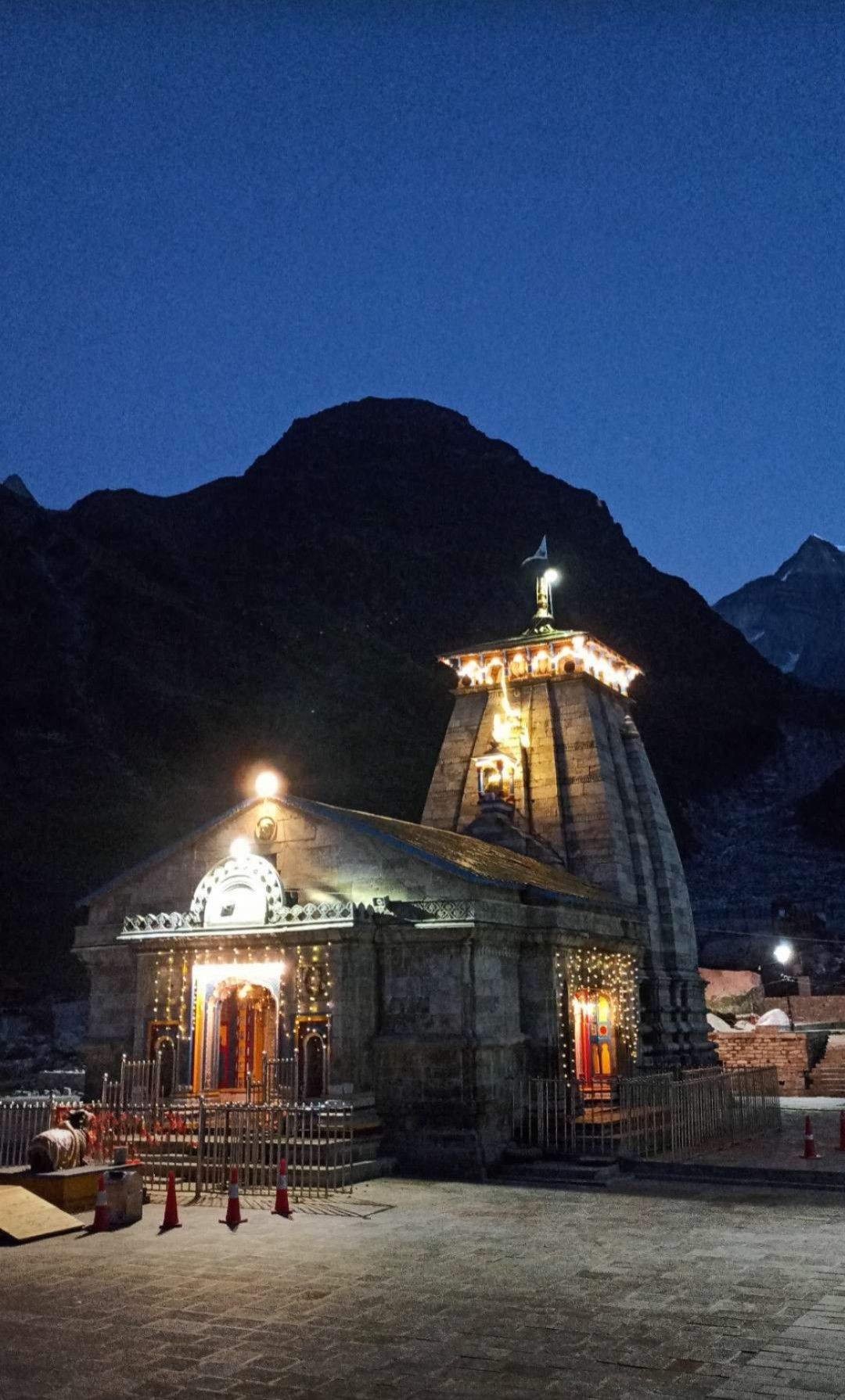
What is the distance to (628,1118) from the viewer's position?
19000 mm

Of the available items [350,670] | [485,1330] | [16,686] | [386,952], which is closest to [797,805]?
[350,670]

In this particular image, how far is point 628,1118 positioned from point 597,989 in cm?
538

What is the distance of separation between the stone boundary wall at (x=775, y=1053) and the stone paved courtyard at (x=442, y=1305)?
19.5 m

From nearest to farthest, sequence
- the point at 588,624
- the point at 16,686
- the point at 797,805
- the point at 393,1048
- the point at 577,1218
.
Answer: the point at 577,1218, the point at 393,1048, the point at 16,686, the point at 797,805, the point at 588,624

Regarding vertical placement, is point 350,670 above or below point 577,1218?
above

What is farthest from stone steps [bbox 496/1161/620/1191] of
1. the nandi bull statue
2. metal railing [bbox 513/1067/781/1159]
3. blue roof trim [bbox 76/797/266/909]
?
blue roof trim [bbox 76/797/266/909]

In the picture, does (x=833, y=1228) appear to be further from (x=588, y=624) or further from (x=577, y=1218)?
(x=588, y=624)

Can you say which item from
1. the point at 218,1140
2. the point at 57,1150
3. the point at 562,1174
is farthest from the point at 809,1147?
the point at 57,1150

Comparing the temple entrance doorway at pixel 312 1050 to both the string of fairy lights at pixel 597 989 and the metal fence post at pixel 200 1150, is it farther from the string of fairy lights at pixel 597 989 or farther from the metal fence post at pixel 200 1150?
the string of fairy lights at pixel 597 989

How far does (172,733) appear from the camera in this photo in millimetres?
102562

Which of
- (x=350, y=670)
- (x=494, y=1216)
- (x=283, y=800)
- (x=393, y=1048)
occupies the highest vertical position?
(x=350, y=670)

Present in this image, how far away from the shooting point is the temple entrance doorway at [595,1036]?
24.1 metres

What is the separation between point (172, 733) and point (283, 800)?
82.4 m

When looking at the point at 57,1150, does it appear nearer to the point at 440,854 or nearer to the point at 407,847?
the point at 407,847
